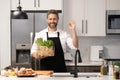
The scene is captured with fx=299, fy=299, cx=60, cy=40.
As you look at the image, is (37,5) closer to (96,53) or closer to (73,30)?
(96,53)

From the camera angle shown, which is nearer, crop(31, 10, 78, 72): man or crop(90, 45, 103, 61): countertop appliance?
crop(31, 10, 78, 72): man

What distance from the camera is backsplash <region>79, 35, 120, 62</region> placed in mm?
5559

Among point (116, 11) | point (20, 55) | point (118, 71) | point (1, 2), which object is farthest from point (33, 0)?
point (118, 71)

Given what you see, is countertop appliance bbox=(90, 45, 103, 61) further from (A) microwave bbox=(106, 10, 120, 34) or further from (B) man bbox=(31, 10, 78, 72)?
(B) man bbox=(31, 10, 78, 72)

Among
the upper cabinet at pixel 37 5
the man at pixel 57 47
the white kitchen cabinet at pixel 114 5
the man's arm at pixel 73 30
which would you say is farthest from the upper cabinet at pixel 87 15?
the man's arm at pixel 73 30

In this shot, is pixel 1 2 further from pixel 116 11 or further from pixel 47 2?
pixel 116 11

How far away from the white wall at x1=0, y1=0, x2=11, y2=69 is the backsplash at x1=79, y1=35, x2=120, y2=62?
137cm

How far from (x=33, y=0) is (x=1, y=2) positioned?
539 mm

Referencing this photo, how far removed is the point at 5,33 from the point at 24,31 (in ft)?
1.14

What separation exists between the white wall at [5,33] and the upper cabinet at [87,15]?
100cm

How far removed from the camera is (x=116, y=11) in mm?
5168

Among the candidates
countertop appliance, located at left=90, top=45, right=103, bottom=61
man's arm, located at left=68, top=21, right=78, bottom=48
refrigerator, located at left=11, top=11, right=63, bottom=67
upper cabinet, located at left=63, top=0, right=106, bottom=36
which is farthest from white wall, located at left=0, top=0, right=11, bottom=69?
man's arm, located at left=68, top=21, right=78, bottom=48

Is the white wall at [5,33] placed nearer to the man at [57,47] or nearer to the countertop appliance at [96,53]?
the man at [57,47]

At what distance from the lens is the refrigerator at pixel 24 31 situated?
4.95 metres
